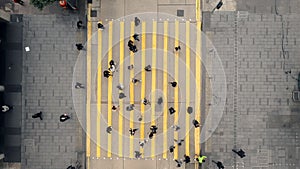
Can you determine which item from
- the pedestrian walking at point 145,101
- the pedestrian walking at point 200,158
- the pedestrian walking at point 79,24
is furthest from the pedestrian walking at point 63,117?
the pedestrian walking at point 200,158

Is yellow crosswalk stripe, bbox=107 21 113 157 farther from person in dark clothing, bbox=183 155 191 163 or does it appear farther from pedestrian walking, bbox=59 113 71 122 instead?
person in dark clothing, bbox=183 155 191 163

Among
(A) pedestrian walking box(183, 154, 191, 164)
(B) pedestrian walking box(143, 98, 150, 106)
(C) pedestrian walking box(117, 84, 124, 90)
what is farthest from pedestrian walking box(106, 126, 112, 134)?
(A) pedestrian walking box(183, 154, 191, 164)

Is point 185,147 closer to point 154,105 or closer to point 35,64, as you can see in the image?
point 154,105

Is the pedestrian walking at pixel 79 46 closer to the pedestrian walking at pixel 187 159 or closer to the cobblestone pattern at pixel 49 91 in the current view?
the cobblestone pattern at pixel 49 91

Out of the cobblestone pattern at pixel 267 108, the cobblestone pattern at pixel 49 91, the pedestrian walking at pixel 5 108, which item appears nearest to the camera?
the pedestrian walking at pixel 5 108

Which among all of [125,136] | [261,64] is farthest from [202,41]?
[125,136]

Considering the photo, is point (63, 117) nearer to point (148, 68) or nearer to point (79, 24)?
point (79, 24)
